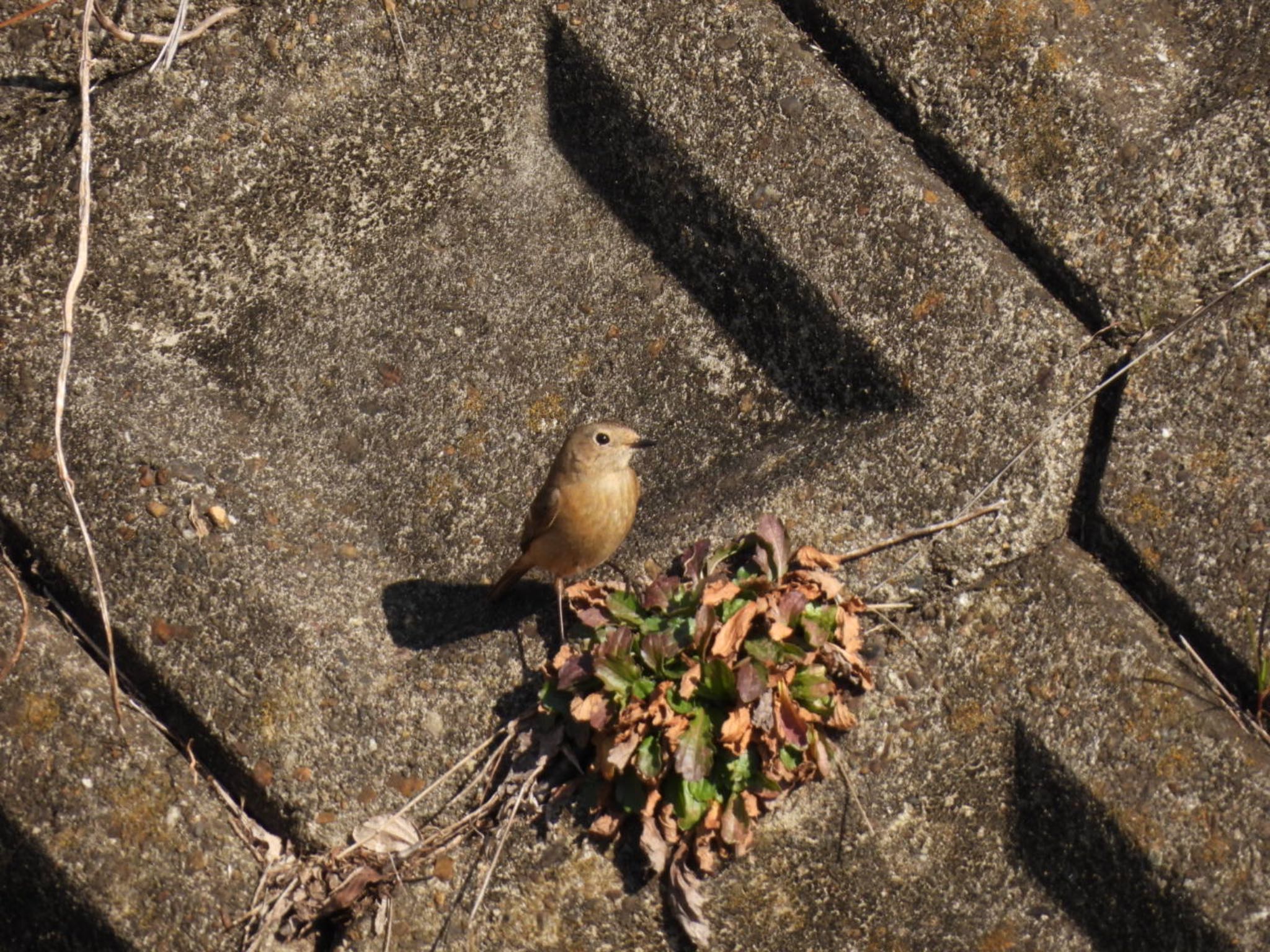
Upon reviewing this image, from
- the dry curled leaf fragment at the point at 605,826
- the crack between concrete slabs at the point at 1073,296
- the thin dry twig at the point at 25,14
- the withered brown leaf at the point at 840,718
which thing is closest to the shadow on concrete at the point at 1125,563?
the crack between concrete slabs at the point at 1073,296

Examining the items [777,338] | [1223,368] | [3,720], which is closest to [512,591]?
[777,338]

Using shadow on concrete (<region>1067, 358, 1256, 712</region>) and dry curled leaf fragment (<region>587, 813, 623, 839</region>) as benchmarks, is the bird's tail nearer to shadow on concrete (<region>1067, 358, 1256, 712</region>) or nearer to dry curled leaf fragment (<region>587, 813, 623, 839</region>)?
dry curled leaf fragment (<region>587, 813, 623, 839</region>)

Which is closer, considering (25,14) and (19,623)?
(19,623)

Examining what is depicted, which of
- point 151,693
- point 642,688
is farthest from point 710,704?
point 151,693

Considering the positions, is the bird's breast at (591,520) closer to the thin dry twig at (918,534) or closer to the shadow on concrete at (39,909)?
the thin dry twig at (918,534)

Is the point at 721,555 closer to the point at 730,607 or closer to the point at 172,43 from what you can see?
the point at 730,607

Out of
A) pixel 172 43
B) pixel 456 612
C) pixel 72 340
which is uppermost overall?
pixel 172 43

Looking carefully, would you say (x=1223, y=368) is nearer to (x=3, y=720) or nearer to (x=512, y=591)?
(x=512, y=591)
